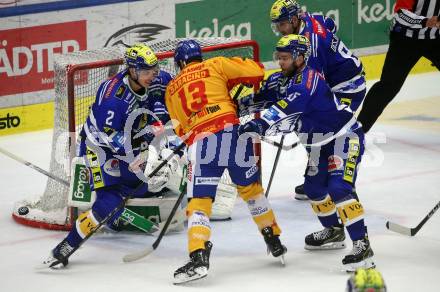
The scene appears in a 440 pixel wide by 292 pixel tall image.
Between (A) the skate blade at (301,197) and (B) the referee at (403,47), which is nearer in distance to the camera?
(A) the skate blade at (301,197)

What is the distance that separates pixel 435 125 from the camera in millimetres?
9117

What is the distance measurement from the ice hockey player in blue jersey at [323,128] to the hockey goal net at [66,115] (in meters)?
1.28

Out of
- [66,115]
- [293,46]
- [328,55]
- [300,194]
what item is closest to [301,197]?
[300,194]

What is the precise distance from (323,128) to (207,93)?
2.15ft

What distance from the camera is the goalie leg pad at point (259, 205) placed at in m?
5.85

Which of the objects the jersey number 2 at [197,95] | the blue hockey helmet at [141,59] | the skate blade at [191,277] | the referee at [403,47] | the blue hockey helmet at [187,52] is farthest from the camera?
the referee at [403,47]

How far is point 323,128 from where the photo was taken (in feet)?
19.2

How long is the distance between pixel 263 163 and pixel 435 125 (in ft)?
5.67

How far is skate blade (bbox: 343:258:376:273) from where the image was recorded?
18.8 ft

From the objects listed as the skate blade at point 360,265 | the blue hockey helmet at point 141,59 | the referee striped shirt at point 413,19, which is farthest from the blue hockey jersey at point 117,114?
the referee striped shirt at point 413,19

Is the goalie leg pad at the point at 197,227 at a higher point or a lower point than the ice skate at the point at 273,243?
higher

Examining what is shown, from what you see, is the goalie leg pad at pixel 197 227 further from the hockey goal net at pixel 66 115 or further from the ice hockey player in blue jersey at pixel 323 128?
the hockey goal net at pixel 66 115

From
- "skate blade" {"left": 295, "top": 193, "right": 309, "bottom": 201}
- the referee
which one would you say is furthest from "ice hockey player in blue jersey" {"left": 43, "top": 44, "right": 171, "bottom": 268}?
the referee

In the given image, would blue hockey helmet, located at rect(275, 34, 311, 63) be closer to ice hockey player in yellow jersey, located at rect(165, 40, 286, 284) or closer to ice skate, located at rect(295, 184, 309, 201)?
ice hockey player in yellow jersey, located at rect(165, 40, 286, 284)
